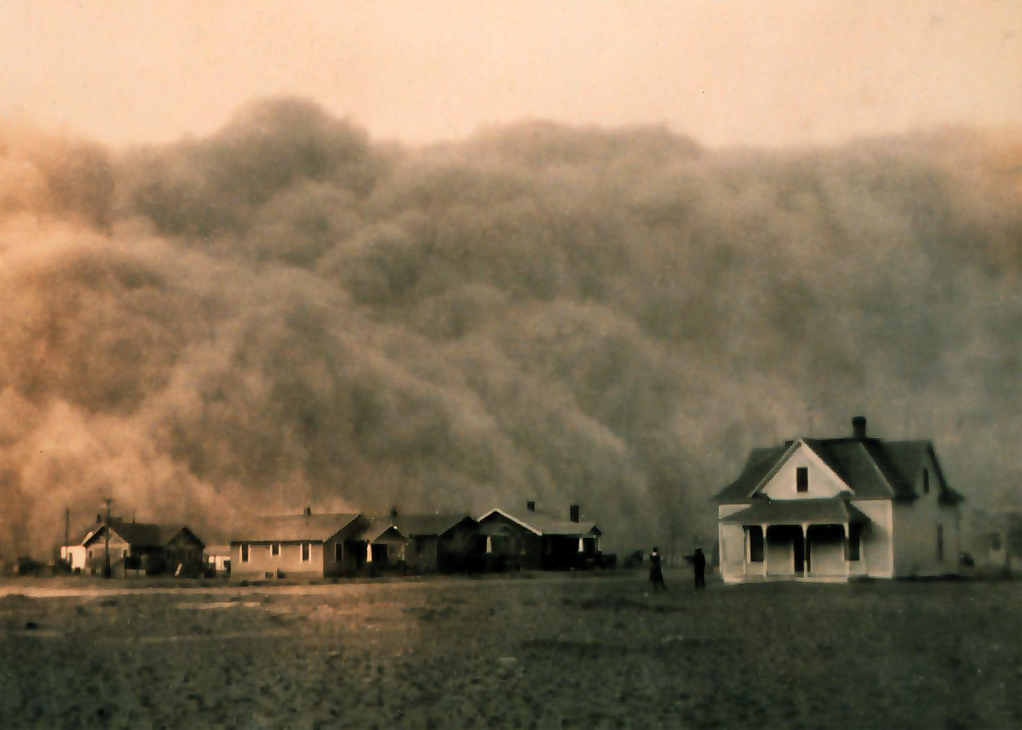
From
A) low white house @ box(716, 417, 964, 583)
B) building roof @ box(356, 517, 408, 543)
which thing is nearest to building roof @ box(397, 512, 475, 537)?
building roof @ box(356, 517, 408, 543)

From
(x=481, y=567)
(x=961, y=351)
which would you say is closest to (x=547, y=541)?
(x=481, y=567)

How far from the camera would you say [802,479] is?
52.7 ft

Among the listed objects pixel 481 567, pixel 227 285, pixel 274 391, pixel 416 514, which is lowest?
pixel 481 567

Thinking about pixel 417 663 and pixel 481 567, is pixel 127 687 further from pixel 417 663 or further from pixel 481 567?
pixel 481 567

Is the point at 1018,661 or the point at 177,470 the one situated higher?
the point at 177,470

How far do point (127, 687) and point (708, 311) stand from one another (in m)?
6.36

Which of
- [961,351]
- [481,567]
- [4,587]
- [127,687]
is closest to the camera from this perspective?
[127,687]

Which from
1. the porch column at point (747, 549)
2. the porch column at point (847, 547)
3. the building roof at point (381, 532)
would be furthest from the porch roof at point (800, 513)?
the building roof at point (381, 532)

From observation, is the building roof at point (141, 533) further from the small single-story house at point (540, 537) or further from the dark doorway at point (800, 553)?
the dark doorway at point (800, 553)

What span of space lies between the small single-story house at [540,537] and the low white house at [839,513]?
1.77 metres

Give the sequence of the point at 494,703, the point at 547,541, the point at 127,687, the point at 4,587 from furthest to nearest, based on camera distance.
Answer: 1. the point at 547,541
2. the point at 4,587
3. the point at 127,687
4. the point at 494,703

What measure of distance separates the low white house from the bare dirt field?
41cm

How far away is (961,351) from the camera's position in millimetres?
10539

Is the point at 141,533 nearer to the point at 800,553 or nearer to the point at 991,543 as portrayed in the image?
the point at 800,553
